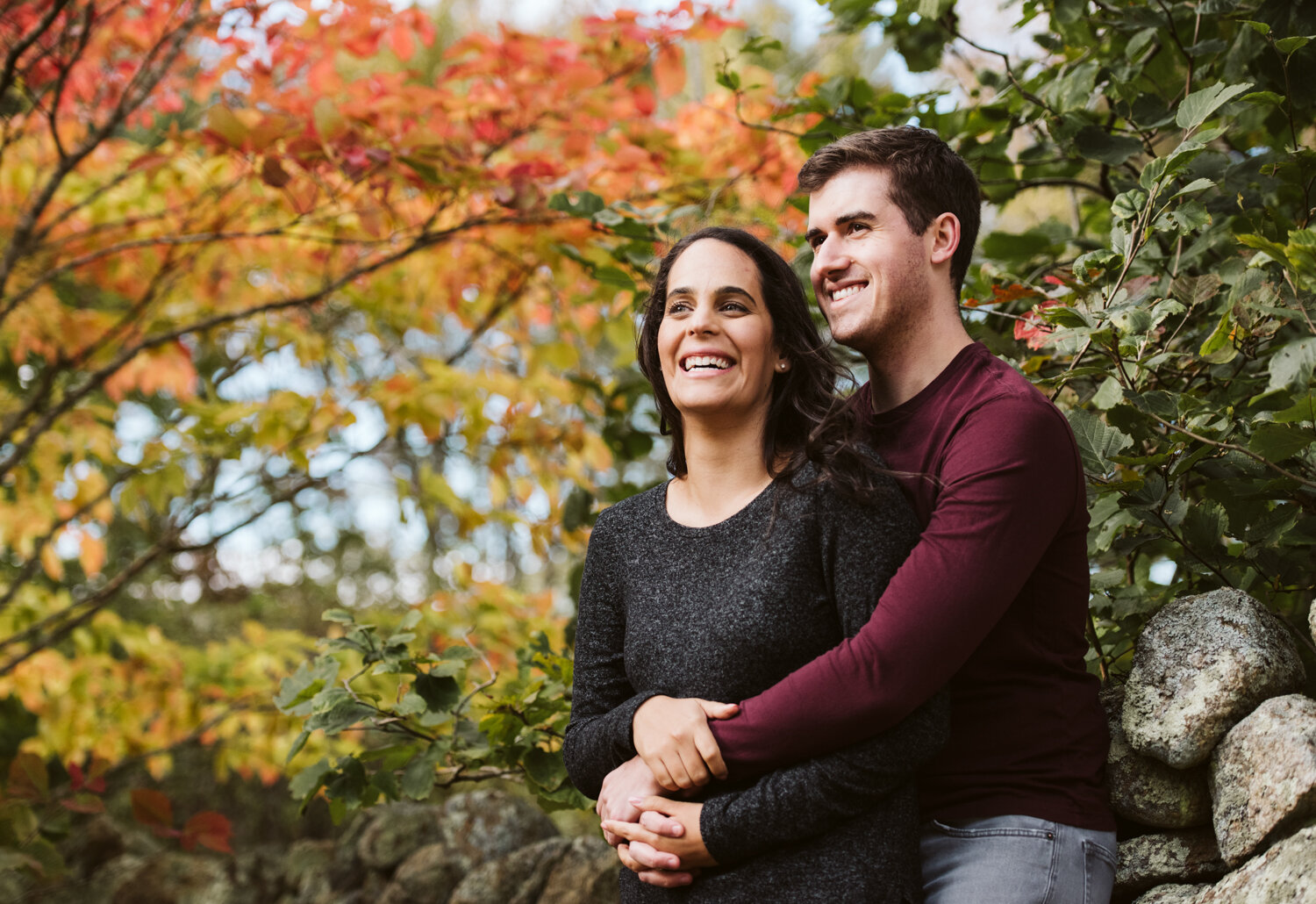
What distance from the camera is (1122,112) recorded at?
185 centimetres

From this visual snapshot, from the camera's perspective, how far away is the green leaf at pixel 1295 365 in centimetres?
117

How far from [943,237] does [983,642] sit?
63 centimetres

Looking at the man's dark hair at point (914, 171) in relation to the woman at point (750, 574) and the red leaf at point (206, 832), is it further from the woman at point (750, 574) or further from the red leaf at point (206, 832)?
the red leaf at point (206, 832)

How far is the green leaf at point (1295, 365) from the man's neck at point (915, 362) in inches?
16.0

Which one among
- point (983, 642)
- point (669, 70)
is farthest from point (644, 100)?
point (983, 642)

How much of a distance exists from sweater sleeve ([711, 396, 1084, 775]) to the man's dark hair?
394 mm

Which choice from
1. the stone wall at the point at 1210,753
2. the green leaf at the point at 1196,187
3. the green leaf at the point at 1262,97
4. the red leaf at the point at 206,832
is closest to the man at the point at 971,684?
the stone wall at the point at 1210,753

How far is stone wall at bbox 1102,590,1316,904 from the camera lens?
120 centimetres

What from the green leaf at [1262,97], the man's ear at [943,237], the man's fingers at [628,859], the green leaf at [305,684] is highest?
the green leaf at [1262,97]

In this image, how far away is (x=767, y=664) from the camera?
1252 mm

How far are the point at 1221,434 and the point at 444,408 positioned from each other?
195 centimetres

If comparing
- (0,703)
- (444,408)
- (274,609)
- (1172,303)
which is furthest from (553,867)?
(274,609)

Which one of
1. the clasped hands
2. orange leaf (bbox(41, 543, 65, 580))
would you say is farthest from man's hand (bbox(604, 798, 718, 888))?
orange leaf (bbox(41, 543, 65, 580))

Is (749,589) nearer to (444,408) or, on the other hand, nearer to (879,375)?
(879,375)
